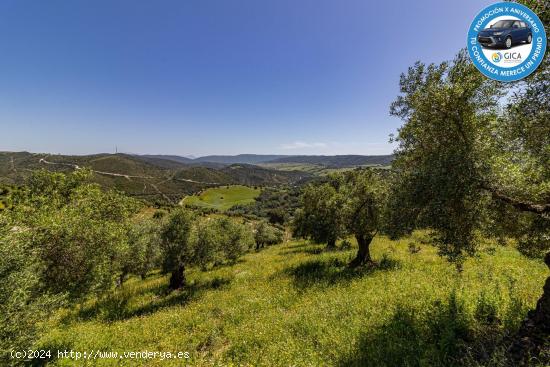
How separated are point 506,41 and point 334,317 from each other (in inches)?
545

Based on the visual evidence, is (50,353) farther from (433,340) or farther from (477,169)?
(477,169)

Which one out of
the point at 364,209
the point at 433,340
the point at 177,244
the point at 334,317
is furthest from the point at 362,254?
the point at 177,244

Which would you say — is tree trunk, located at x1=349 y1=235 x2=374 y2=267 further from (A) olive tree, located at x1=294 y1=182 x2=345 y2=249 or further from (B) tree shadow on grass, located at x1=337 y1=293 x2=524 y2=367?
(B) tree shadow on grass, located at x1=337 y1=293 x2=524 y2=367

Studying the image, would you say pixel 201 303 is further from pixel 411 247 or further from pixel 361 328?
pixel 411 247

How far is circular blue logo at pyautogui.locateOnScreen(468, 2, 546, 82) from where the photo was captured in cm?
773

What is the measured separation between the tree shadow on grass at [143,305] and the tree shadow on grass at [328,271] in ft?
28.1

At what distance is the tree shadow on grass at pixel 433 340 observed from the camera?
25.2ft

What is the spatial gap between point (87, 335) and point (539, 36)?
25.0 metres

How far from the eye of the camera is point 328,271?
2114cm

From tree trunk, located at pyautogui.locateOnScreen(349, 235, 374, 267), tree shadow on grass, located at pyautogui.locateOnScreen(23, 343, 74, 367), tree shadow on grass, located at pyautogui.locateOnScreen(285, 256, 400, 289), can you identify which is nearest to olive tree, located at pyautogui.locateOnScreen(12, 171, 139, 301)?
tree shadow on grass, located at pyautogui.locateOnScreen(23, 343, 74, 367)

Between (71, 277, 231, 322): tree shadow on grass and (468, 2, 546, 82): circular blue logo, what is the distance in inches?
976

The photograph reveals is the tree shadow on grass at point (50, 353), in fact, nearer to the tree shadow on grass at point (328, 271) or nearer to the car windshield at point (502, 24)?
the tree shadow on grass at point (328, 271)

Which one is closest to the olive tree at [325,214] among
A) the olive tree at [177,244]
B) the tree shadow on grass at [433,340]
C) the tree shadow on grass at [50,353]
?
the tree shadow on grass at [433,340]

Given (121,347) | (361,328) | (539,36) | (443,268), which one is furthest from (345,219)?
(121,347)
